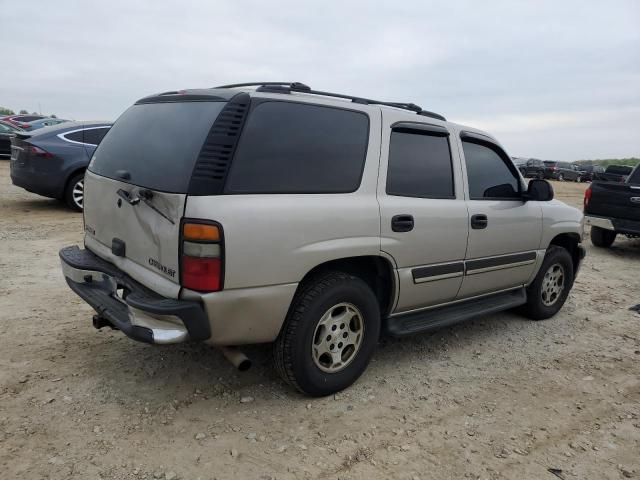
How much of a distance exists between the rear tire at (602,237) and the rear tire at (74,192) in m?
9.18

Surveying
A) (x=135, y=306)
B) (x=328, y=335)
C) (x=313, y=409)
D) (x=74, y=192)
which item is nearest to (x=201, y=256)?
(x=135, y=306)

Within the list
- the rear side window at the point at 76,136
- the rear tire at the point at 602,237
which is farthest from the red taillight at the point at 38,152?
the rear tire at the point at 602,237

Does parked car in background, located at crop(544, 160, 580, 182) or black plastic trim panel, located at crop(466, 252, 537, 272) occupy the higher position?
black plastic trim panel, located at crop(466, 252, 537, 272)

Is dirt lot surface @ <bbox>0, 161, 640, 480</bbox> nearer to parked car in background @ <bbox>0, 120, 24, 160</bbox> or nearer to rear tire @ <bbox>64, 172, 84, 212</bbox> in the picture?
rear tire @ <bbox>64, 172, 84, 212</bbox>

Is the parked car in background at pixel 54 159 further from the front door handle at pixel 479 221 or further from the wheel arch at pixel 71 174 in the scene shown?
the front door handle at pixel 479 221

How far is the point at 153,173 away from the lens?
280 cm

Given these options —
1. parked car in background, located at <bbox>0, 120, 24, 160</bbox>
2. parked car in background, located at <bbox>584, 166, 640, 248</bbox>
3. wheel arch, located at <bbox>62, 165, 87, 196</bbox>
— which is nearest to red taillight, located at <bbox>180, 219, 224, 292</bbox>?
wheel arch, located at <bbox>62, 165, 87, 196</bbox>

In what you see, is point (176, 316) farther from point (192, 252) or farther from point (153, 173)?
point (153, 173)

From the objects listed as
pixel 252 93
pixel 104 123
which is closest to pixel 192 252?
pixel 252 93

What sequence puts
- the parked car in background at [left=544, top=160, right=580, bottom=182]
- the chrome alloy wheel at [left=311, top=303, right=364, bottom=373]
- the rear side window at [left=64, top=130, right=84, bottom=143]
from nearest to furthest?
the chrome alloy wheel at [left=311, top=303, right=364, bottom=373] < the rear side window at [left=64, top=130, right=84, bottom=143] < the parked car in background at [left=544, top=160, right=580, bottom=182]

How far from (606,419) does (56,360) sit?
3650 millimetres

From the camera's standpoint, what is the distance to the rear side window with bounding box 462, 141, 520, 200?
3.94 metres

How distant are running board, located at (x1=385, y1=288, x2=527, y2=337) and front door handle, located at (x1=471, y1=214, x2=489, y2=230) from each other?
631 millimetres

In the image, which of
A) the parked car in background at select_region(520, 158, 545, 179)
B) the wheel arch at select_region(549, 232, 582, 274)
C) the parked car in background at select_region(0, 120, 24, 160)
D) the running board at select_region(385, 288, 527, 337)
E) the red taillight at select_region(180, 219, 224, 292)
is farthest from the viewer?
the parked car in background at select_region(520, 158, 545, 179)
